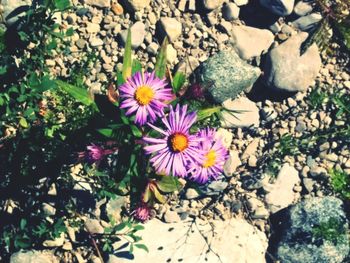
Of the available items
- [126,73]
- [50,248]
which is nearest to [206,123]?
[126,73]

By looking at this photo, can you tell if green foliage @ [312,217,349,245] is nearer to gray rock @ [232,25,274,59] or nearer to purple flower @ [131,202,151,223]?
gray rock @ [232,25,274,59]

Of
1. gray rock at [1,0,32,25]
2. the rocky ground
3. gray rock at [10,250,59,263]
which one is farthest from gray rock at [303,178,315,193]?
gray rock at [1,0,32,25]

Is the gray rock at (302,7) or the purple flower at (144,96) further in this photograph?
the gray rock at (302,7)

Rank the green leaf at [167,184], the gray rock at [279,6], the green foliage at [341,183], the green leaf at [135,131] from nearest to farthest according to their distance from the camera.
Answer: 1. the green leaf at [135,131]
2. the green leaf at [167,184]
3. the gray rock at [279,6]
4. the green foliage at [341,183]

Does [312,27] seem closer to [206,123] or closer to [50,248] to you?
[206,123]

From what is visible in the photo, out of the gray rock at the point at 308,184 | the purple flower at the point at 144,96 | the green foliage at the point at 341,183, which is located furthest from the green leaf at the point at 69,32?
the green foliage at the point at 341,183

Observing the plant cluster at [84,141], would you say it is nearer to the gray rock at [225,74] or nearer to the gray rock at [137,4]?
the gray rock at [225,74]

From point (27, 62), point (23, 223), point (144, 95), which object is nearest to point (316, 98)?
point (144, 95)
